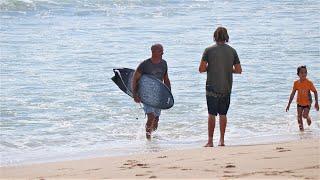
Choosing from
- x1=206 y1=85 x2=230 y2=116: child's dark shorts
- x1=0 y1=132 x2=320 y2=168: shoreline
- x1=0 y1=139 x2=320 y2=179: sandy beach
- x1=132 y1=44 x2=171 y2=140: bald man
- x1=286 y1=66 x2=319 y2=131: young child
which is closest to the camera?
x1=0 y1=139 x2=320 y2=179: sandy beach

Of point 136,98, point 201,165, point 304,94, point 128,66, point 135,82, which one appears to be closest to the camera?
point 201,165

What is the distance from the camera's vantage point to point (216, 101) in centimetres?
1058

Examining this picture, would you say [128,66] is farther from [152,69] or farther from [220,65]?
[220,65]

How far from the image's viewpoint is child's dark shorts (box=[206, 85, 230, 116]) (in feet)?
34.7

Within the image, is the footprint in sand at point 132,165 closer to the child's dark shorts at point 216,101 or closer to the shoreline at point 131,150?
the shoreline at point 131,150

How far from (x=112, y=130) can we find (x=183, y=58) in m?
8.10

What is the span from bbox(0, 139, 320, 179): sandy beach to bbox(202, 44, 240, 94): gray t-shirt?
0.80 meters

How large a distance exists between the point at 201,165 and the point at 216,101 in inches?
82.8

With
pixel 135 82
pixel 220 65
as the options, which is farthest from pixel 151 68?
pixel 220 65

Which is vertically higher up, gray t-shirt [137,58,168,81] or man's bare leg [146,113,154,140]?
gray t-shirt [137,58,168,81]

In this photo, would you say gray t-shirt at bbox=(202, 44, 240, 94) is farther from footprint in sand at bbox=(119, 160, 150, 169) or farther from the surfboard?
footprint in sand at bbox=(119, 160, 150, 169)

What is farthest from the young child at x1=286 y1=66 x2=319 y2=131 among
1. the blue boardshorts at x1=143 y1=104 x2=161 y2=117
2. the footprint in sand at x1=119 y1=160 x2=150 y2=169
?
the footprint in sand at x1=119 y1=160 x2=150 y2=169

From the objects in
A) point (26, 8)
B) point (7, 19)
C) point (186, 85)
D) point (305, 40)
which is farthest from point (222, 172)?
point (26, 8)

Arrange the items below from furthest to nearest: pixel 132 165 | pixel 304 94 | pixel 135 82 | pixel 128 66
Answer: pixel 128 66
pixel 304 94
pixel 135 82
pixel 132 165
